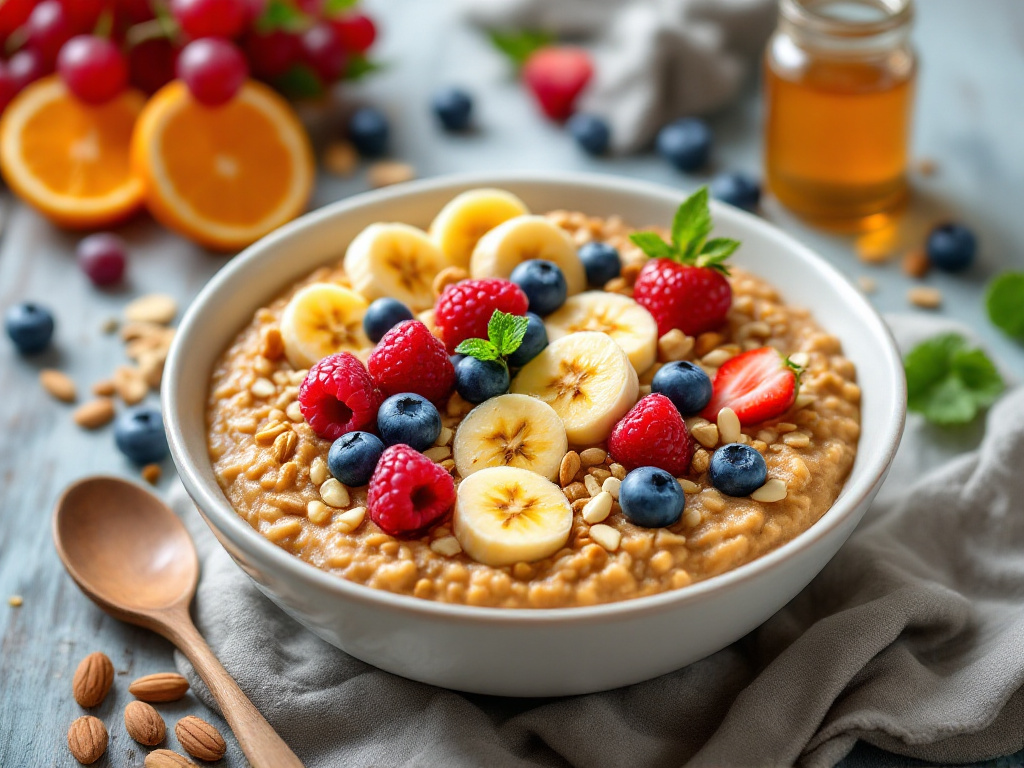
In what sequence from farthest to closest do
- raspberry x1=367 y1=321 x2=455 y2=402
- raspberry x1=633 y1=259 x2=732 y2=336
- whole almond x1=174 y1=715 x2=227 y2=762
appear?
raspberry x1=633 y1=259 x2=732 y2=336
raspberry x1=367 y1=321 x2=455 y2=402
whole almond x1=174 y1=715 x2=227 y2=762

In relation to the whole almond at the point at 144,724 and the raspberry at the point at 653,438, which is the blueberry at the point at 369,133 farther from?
the whole almond at the point at 144,724

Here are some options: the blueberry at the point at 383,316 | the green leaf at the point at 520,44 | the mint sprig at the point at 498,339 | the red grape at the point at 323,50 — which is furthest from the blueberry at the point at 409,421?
the green leaf at the point at 520,44

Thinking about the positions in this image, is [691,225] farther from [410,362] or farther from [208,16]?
[208,16]

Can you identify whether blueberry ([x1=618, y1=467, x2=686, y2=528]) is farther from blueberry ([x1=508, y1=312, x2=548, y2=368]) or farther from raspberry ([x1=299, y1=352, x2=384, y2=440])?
raspberry ([x1=299, y1=352, x2=384, y2=440])

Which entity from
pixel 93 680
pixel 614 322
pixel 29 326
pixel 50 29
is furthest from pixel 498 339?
pixel 50 29

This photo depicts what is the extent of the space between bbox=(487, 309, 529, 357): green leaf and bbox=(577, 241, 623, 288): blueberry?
42cm

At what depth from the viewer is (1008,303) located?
2.88 metres

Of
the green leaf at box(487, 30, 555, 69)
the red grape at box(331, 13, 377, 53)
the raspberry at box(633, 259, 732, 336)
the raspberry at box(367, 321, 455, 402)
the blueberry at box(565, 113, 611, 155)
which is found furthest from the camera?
the green leaf at box(487, 30, 555, 69)

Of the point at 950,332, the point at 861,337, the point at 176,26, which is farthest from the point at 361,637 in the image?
the point at 176,26

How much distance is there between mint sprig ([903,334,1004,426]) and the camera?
2617 millimetres

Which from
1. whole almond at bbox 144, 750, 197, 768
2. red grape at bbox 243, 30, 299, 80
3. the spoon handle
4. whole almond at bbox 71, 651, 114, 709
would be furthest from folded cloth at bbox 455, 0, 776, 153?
whole almond at bbox 144, 750, 197, 768

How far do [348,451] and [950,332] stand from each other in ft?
5.37

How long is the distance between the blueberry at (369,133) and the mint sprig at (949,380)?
190 centimetres

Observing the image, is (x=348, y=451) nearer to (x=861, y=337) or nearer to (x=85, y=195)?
(x=861, y=337)
